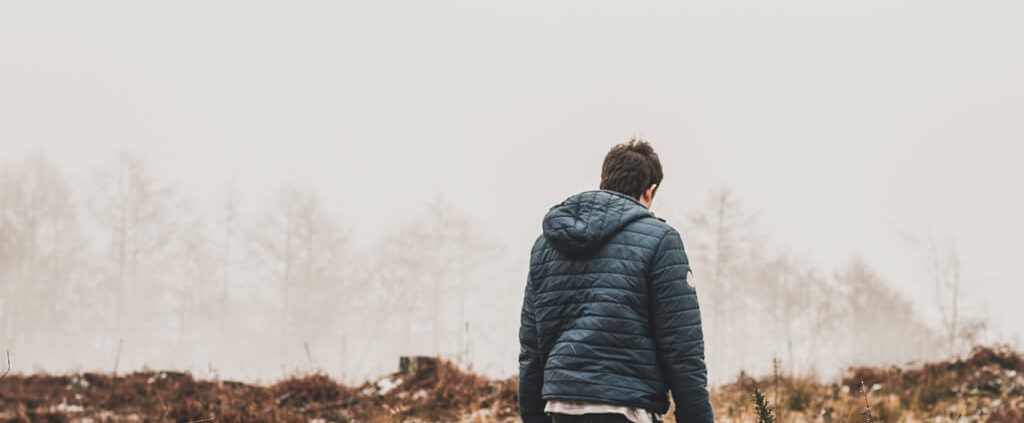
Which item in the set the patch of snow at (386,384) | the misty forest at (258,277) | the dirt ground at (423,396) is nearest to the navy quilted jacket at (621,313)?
the dirt ground at (423,396)

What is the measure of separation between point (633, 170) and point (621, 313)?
20.5 inches

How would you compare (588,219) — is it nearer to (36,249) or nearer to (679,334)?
(679,334)

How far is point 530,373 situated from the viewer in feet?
9.23

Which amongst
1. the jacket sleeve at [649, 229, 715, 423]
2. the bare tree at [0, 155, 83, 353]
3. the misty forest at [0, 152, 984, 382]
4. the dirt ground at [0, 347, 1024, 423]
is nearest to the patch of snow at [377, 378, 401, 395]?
the dirt ground at [0, 347, 1024, 423]

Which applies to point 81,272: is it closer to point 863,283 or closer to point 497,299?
point 497,299

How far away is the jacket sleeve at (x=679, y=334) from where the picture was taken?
2.44 meters

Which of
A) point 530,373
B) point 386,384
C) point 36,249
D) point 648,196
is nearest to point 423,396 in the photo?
point 386,384

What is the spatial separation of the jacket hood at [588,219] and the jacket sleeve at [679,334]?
0.16 m

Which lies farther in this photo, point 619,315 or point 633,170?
point 633,170

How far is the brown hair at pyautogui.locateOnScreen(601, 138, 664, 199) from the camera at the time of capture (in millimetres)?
2699

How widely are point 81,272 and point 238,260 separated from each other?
5766 mm

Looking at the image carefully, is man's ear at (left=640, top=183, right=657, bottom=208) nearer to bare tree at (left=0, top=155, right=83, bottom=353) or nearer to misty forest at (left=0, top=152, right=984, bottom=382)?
misty forest at (left=0, top=152, right=984, bottom=382)

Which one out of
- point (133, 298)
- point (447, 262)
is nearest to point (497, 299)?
point (447, 262)

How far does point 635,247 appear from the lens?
253 centimetres
